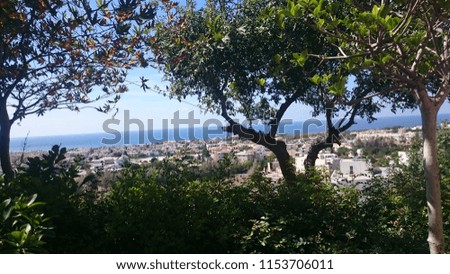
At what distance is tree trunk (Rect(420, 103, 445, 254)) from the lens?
2.80 metres

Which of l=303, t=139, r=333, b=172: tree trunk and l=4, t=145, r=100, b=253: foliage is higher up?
l=303, t=139, r=333, b=172: tree trunk

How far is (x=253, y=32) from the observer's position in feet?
15.9

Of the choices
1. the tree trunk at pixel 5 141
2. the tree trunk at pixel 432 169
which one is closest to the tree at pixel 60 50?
the tree trunk at pixel 5 141

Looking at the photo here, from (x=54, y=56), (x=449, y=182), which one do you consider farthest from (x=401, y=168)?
(x=54, y=56)

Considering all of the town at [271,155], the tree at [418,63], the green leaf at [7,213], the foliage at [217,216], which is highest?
the tree at [418,63]

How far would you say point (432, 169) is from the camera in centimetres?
280

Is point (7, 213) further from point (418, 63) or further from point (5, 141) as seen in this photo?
point (418, 63)

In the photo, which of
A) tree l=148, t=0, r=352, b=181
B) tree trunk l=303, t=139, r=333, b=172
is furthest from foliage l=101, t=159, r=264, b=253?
tree trunk l=303, t=139, r=333, b=172

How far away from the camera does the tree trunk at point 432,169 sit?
280cm

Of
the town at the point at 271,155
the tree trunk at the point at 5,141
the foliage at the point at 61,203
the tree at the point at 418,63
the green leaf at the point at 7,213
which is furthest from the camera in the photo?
the town at the point at 271,155

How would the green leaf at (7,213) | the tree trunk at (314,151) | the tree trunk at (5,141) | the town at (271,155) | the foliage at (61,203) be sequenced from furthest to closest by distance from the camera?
the tree trunk at (314,151) < the town at (271,155) < the tree trunk at (5,141) < the foliage at (61,203) < the green leaf at (7,213)

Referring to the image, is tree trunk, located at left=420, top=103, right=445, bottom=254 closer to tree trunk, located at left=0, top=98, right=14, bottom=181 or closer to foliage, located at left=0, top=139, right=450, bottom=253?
foliage, located at left=0, top=139, right=450, bottom=253

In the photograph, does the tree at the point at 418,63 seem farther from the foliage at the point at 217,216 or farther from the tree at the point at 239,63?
the tree at the point at 239,63
